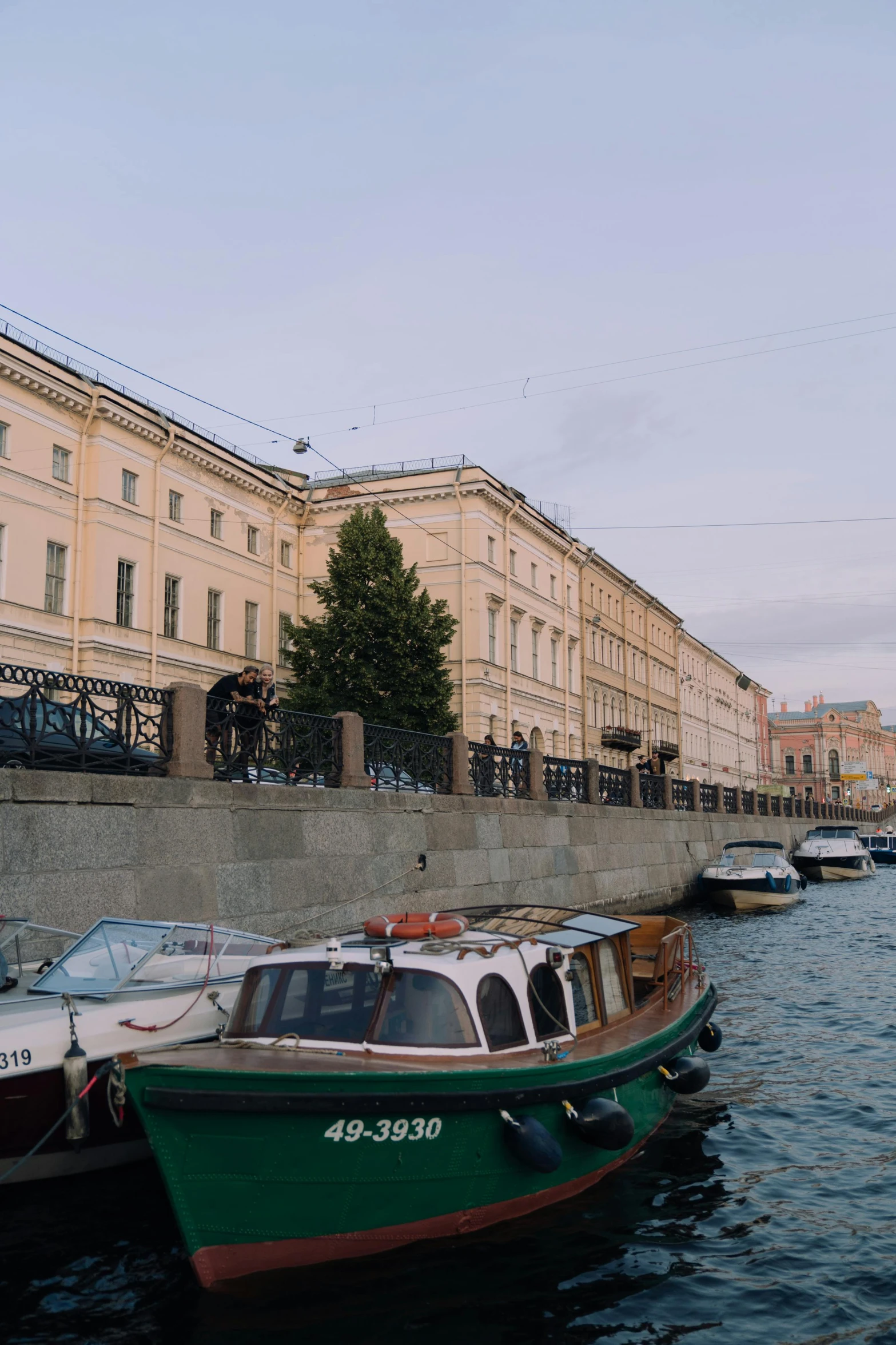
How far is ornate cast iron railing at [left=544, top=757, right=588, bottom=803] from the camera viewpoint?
2102 cm

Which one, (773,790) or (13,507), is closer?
(13,507)

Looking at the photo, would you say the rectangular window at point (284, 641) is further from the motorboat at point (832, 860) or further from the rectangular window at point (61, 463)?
the motorboat at point (832, 860)

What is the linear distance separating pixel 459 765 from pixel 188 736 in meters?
6.14

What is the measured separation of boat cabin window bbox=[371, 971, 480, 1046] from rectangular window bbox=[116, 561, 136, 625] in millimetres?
24291

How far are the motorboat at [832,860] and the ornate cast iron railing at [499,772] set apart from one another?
2081 cm

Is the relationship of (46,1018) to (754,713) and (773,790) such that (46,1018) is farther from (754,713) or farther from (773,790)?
(754,713)

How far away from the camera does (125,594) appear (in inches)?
1161

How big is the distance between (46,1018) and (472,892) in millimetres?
10155

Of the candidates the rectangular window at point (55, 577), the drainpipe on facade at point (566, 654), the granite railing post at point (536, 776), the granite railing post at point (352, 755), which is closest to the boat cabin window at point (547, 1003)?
the granite railing post at point (352, 755)

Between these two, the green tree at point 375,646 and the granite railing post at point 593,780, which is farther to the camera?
the green tree at point 375,646

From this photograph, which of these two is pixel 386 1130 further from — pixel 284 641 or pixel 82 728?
pixel 284 641

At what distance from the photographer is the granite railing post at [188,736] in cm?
1165

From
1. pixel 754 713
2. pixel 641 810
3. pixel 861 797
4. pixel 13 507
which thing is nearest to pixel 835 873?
pixel 641 810

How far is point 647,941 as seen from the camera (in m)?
11.1
